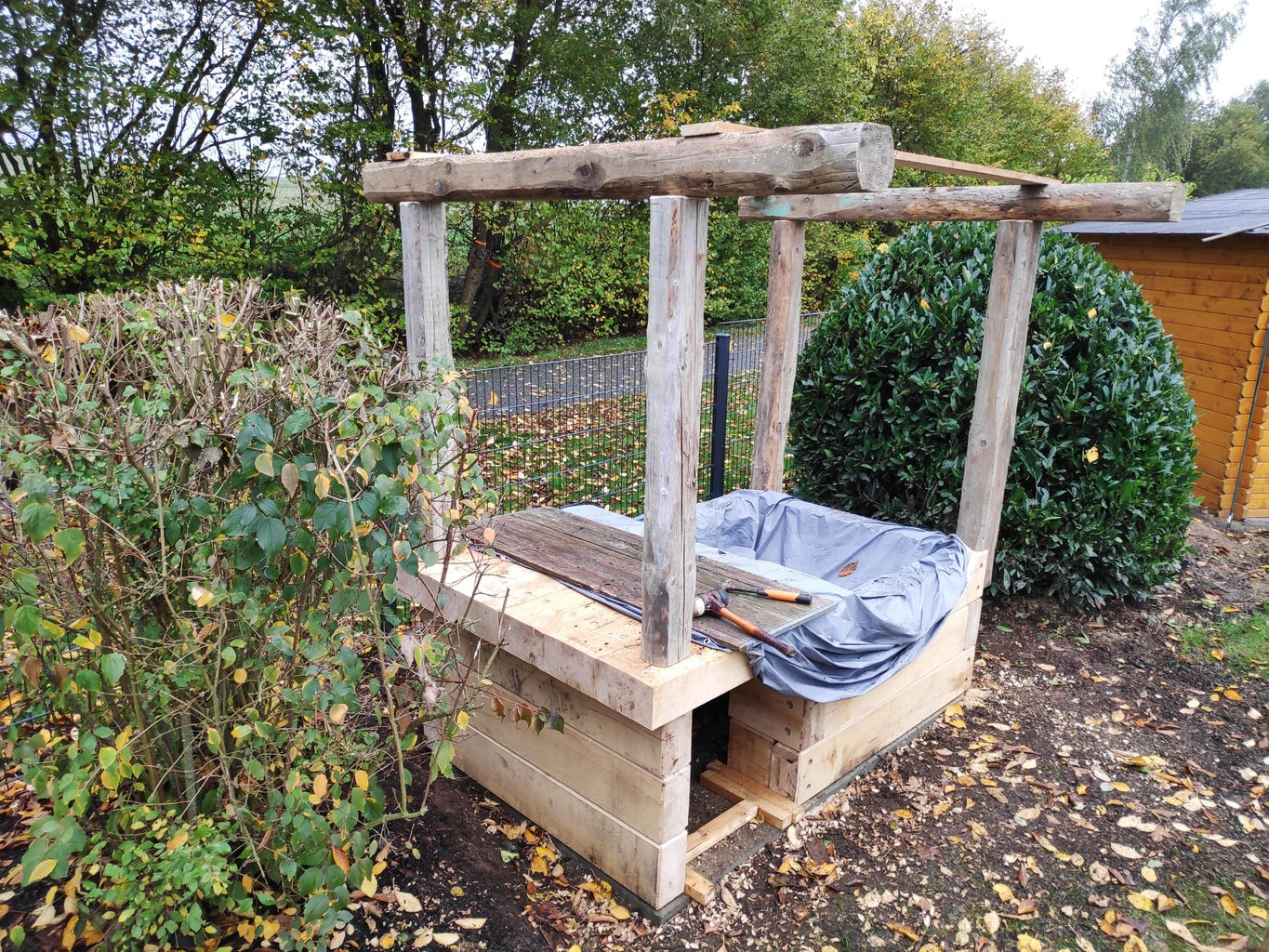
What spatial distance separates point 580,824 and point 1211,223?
755cm

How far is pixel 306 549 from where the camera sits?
206 cm

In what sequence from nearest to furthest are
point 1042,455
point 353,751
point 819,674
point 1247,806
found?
point 353,751 → point 819,674 → point 1247,806 → point 1042,455

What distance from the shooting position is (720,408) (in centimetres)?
523

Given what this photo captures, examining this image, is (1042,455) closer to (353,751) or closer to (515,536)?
(515,536)

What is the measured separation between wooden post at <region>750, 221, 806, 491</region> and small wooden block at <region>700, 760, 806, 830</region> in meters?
1.86

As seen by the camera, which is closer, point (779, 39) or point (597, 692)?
point (597, 692)

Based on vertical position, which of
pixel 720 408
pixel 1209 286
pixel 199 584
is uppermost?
pixel 1209 286

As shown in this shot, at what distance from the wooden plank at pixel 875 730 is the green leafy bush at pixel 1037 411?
3.36ft

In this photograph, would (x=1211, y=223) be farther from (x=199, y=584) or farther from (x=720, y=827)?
(x=199, y=584)

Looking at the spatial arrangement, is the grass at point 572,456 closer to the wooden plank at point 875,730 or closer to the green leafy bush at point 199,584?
the wooden plank at point 875,730

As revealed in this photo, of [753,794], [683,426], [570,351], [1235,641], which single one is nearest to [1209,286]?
[1235,641]

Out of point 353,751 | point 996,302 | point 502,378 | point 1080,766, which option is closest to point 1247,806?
point 1080,766

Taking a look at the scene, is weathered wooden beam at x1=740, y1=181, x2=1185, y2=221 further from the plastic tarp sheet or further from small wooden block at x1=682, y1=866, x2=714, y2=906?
small wooden block at x1=682, y1=866, x2=714, y2=906

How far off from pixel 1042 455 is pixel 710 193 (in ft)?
10.3
